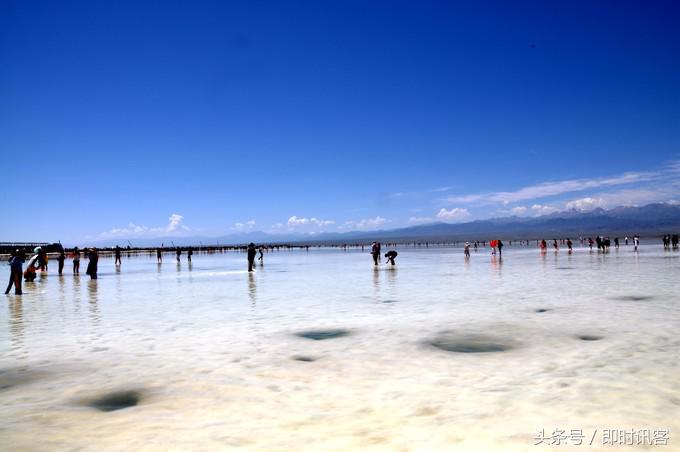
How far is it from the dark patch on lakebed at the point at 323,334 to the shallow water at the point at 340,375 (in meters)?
0.07

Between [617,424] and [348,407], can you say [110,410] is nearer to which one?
[348,407]

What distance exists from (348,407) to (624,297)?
12.4 meters

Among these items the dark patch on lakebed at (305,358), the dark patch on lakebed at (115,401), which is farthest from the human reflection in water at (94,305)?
the dark patch on lakebed at (305,358)

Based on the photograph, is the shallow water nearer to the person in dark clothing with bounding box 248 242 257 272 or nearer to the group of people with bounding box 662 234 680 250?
the person in dark clothing with bounding box 248 242 257 272

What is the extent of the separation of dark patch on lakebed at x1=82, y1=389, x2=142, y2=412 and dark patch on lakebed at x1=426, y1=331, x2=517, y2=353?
5.22 metres

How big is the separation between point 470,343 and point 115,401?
20.4ft

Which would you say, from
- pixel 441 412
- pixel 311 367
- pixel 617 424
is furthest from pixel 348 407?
pixel 617 424

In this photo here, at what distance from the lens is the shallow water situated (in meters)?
4.87

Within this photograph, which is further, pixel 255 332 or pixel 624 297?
pixel 624 297

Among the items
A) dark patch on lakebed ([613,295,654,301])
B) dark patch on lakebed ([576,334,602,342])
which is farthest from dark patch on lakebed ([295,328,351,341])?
dark patch on lakebed ([613,295,654,301])

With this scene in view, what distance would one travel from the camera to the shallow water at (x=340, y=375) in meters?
4.87

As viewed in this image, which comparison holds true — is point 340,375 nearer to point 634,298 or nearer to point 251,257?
point 634,298

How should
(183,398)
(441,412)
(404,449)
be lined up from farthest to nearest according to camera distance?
(183,398) → (441,412) → (404,449)

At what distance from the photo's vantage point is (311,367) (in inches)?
296
